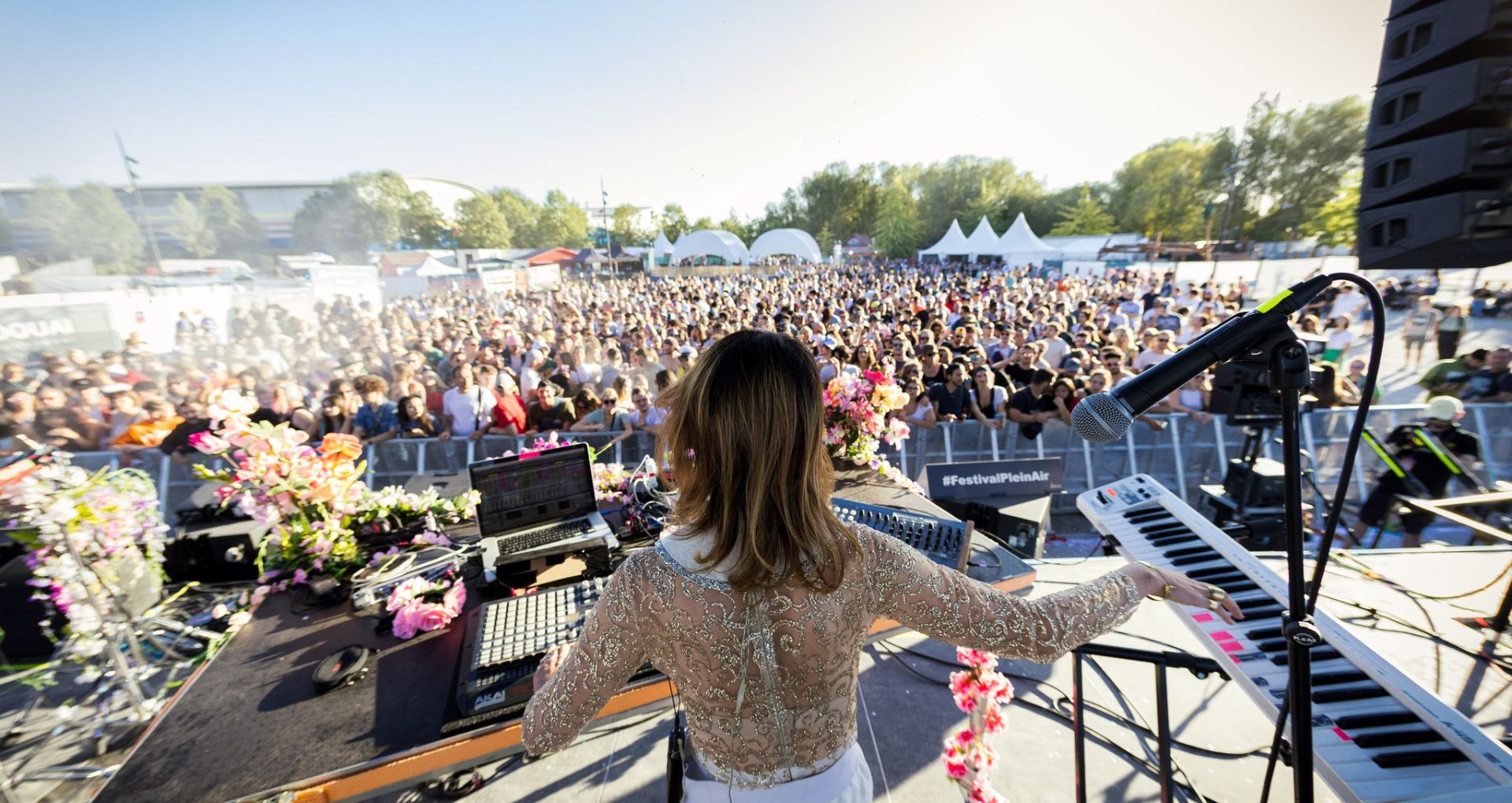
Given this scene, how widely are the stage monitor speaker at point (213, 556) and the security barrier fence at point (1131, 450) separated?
8.39 feet

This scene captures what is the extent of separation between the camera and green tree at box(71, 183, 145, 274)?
1772 centimetres

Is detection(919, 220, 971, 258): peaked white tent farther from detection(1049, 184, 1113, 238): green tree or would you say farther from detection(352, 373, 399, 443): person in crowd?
detection(352, 373, 399, 443): person in crowd

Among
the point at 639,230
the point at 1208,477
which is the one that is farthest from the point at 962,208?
the point at 1208,477

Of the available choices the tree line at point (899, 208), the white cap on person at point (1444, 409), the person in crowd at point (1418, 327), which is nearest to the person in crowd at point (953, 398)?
the white cap on person at point (1444, 409)

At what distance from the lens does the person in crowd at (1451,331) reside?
9836 millimetres

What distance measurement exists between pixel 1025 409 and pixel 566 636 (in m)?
5.22

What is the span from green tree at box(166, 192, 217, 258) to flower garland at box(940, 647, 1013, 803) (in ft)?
107

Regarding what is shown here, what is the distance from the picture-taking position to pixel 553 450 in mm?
2451

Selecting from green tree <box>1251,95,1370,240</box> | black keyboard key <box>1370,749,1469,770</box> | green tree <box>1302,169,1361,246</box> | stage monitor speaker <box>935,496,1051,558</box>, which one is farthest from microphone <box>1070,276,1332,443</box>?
green tree <box>1251,95,1370,240</box>

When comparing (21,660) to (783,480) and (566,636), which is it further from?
(783,480)

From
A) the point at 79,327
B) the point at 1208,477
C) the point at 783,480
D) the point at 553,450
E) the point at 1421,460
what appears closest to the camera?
the point at 783,480

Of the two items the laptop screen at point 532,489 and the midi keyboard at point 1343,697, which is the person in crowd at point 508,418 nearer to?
the laptop screen at point 532,489

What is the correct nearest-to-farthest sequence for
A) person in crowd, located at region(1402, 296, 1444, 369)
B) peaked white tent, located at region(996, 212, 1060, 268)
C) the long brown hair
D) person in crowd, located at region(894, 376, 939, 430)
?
the long brown hair
person in crowd, located at region(894, 376, 939, 430)
person in crowd, located at region(1402, 296, 1444, 369)
peaked white tent, located at region(996, 212, 1060, 268)

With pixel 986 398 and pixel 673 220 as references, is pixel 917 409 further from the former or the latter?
pixel 673 220
